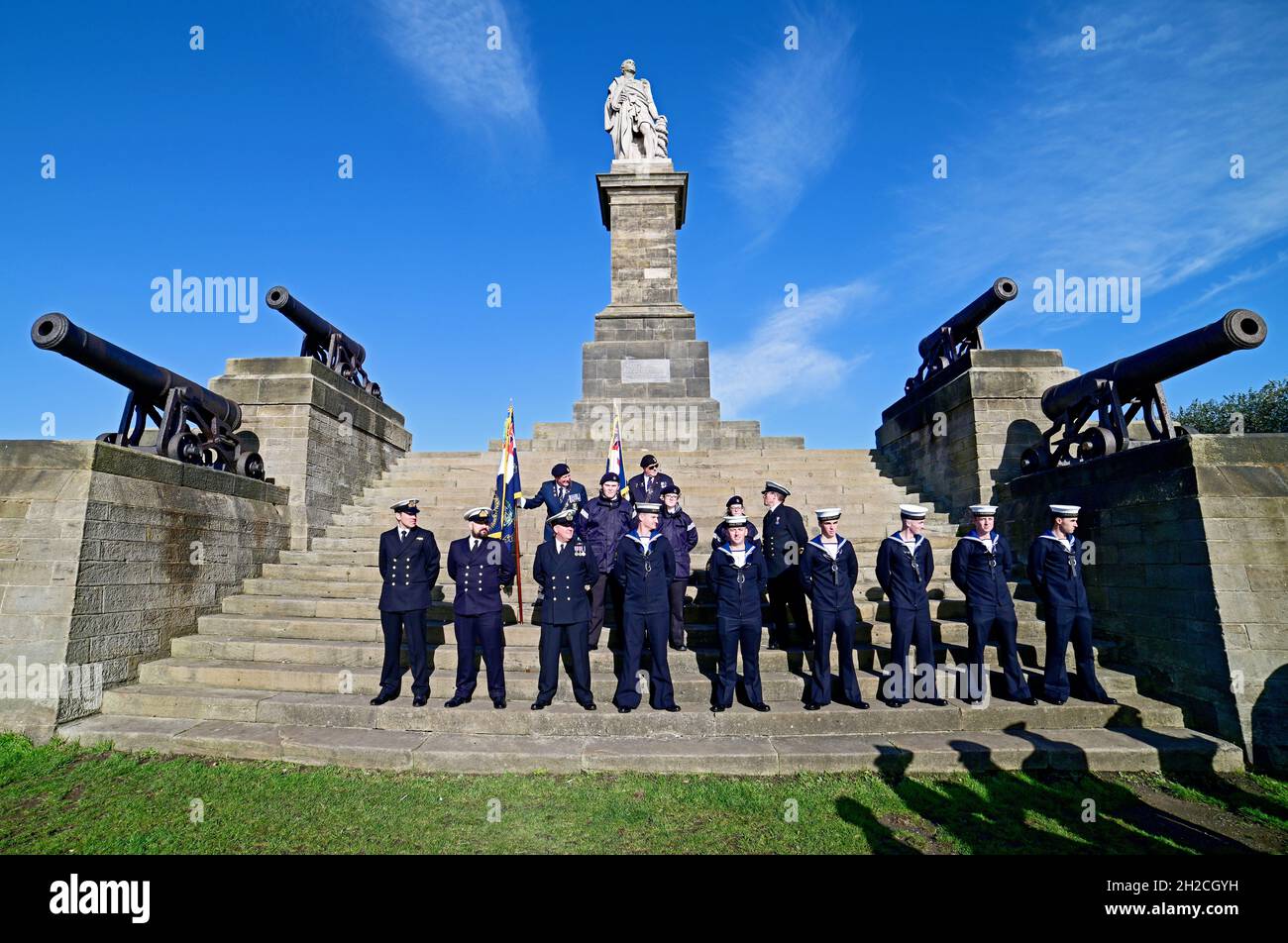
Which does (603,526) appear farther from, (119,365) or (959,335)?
(959,335)

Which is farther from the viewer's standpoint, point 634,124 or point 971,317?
point 634,124

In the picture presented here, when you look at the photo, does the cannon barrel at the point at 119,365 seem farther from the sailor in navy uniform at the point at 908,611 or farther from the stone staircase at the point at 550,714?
the sailor in navy uniform at the point at 908,611

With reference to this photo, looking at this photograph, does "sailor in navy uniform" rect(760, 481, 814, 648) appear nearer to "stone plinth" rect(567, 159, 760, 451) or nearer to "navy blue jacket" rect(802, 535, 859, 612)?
"navy blue jacket" rect(802, 535, 859, 612)

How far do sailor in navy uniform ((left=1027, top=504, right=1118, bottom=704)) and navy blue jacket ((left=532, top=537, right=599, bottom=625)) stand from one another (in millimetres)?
4755

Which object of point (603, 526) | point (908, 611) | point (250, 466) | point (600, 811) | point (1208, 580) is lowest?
point (600, 811)

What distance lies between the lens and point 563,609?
6.32 m

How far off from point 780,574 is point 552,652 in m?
2.78

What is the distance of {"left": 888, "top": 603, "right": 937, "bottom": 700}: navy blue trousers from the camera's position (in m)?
6.26

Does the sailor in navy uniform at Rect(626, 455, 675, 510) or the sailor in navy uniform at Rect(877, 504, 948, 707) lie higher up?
the sailor in navy uniform at Rect(626, 455, 675, 510)

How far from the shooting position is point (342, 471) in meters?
11.8

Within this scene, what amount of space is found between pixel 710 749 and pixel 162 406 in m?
8.81

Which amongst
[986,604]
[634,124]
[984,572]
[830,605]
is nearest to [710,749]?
[830,605]

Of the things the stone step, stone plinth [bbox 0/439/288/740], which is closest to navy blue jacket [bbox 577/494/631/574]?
the stone step
